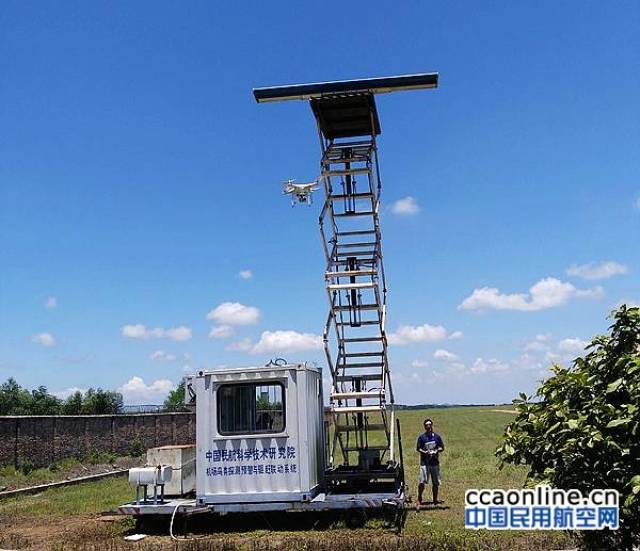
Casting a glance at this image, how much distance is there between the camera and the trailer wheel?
1098 cm

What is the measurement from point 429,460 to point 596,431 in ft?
27.6

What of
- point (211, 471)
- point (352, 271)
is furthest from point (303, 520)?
point (352, 271)

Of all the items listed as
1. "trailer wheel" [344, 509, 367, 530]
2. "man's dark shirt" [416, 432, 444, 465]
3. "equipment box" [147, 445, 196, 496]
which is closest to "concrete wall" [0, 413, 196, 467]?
"equipment box" [147, 445, 196, 496]

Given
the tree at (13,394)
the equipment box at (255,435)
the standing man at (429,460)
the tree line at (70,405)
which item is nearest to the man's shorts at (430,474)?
the standing man at (429,460)

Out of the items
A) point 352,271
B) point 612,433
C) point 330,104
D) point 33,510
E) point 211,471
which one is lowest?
point 33,510

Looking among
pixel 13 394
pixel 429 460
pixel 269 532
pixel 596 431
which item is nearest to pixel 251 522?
pixel 269 532

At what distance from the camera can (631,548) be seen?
5.79 metres

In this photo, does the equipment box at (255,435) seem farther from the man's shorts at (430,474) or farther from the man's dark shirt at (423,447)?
the man's dark shirt at (423,447)

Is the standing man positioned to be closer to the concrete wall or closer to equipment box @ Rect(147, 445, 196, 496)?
equipment box @ Rect(147, 445, 196, 496)

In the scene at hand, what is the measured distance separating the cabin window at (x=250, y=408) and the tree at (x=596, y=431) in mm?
5440

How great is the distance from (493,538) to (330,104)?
7.48 meters

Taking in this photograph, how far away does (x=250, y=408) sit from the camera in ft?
37.1

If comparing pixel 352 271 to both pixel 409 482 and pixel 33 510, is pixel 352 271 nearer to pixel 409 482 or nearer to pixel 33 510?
pixel 409 482

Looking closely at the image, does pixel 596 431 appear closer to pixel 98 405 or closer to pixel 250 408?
pixel 250 408
